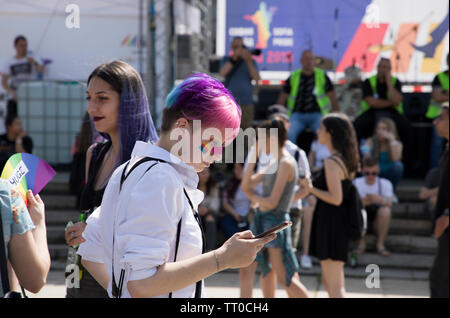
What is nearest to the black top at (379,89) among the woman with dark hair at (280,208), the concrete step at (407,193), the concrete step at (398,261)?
the concrete step at (407,193)

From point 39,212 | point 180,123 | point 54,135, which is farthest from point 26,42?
point 180,123

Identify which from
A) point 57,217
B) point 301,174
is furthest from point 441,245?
point 57,217

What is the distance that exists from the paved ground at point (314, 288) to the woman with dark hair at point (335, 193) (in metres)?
1.40

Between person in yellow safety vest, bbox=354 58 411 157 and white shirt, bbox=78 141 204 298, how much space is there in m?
6.25

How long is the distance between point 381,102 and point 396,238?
159 cm

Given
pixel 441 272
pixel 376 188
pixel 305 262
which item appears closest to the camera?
pixel 441 272

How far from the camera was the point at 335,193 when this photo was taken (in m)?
4.14

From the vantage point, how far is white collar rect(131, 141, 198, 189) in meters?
1.52

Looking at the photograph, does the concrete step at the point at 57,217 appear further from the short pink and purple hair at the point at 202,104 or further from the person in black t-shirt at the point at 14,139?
the short pink and purple hair at the point at 202,104

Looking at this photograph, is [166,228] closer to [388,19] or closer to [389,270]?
[389,270]

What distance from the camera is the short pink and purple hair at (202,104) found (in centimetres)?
152

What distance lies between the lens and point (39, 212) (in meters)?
1.95

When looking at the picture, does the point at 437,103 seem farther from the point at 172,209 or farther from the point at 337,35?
the point at 172,209
